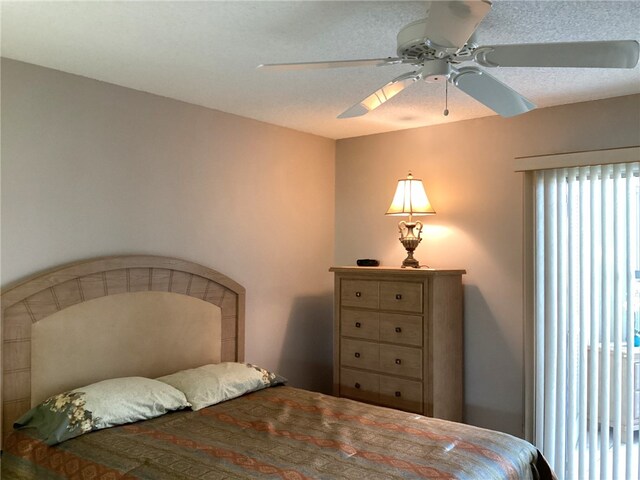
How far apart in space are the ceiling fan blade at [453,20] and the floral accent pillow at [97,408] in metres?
2.12

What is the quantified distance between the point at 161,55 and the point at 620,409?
3.14m

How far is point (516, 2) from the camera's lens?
2.02 m

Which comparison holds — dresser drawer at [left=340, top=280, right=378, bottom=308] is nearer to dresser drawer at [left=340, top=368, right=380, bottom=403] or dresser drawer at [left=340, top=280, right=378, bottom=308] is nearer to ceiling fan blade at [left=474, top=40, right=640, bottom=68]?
dresser drawer at [left=340, top=368, right=380, bottom=403]

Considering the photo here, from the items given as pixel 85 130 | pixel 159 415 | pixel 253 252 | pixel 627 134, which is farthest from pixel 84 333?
pixel 627 134

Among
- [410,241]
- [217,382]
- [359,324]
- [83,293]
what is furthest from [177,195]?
[410,241]

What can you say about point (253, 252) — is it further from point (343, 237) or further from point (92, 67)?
point (92, 67)

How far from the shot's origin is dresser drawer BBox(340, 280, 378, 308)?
3.74 metres

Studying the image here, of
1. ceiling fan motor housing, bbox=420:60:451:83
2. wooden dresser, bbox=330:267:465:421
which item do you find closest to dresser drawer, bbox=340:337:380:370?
wooden dresser, bbox=330:267:465:421

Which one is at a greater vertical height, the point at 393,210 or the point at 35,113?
the point at 35,113

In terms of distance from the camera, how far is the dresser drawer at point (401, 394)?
3506 mm

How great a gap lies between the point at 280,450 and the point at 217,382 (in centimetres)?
84

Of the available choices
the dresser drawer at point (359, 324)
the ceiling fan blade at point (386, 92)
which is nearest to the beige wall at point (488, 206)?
the dresser drawer at point (359, 324)

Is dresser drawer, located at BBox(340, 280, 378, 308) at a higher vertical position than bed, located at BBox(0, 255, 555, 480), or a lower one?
higher

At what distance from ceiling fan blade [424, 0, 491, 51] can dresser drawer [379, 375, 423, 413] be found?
2.34 meters
